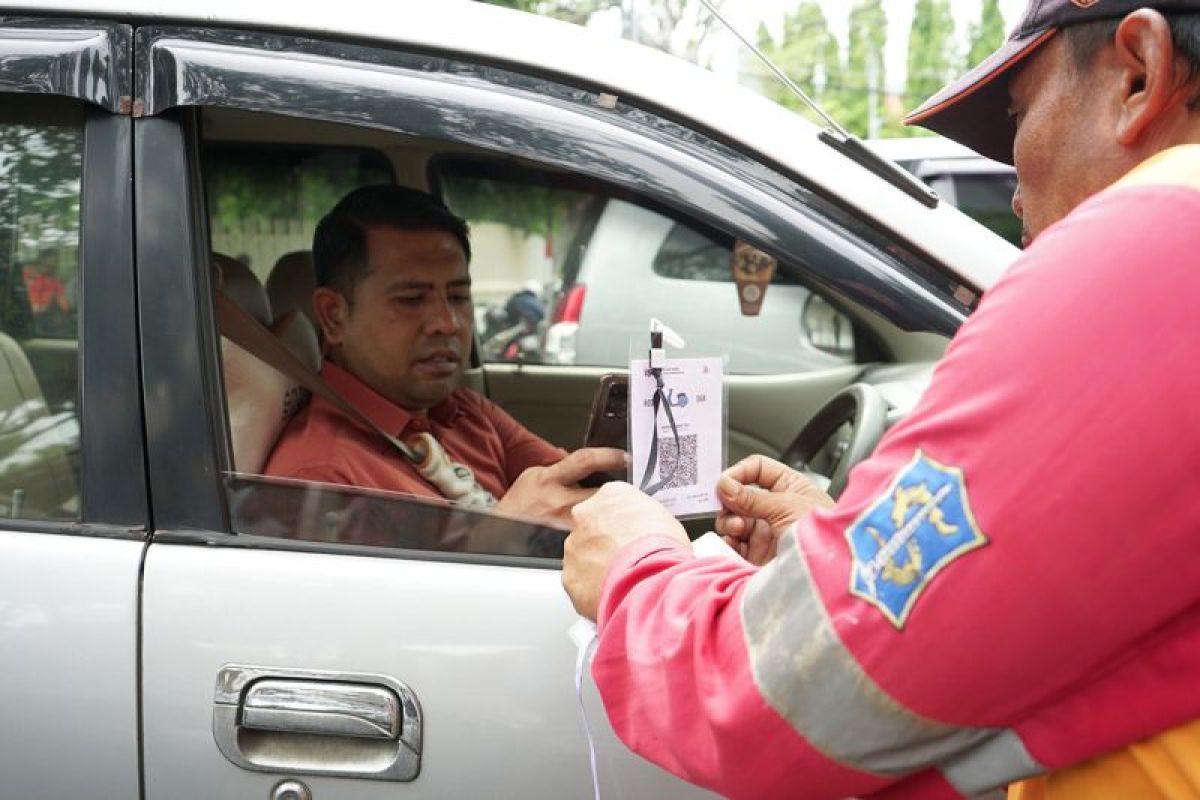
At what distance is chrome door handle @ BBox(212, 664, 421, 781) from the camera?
1.54m

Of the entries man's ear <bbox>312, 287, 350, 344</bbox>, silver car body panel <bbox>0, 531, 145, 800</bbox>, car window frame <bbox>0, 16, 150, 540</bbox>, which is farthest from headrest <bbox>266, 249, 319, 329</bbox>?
silver car body panel <bbox>0, 531, 145, 800</bbox>

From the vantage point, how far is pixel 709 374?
5.47ft

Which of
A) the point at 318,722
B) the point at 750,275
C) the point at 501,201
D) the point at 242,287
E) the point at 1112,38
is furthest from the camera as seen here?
the point at 501,201

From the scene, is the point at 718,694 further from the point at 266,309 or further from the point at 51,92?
the point at 266,309

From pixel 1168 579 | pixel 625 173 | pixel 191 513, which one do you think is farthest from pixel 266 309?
pixel 1168 579

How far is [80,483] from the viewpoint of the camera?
1.64 m

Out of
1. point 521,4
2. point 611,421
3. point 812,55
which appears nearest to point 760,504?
point 611,421

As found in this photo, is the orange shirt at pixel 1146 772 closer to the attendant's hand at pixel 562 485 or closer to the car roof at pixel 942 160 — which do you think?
the attendant's hand at pixel 562 485

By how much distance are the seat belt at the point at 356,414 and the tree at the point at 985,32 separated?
1589 cm

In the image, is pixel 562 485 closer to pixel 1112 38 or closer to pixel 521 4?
pixel 1112 38

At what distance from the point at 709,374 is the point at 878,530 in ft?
2.28

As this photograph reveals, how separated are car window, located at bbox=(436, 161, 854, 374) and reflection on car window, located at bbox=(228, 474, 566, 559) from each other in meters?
2.44

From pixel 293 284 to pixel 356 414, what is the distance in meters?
0.72

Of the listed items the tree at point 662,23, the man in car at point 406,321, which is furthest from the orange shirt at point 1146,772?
the tree at point 662,23
